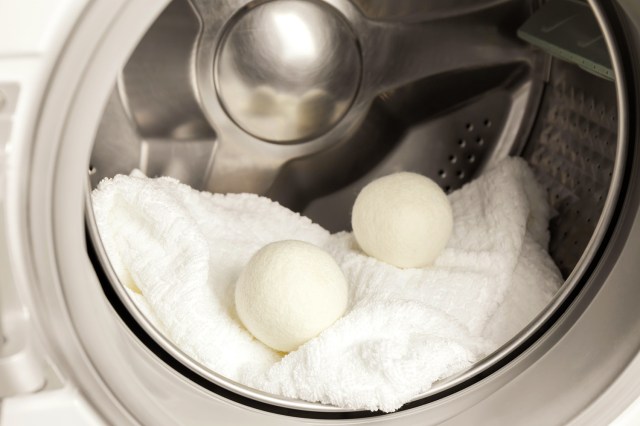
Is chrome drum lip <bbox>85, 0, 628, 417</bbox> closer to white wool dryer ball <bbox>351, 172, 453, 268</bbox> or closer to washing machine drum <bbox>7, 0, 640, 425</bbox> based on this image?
washing machine drum <bbox>7, 0, 640, 425</bbox>

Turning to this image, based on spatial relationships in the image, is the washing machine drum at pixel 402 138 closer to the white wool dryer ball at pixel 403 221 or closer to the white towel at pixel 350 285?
the white towel at pixel 350 285

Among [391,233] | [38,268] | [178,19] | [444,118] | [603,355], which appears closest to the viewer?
[38,268]

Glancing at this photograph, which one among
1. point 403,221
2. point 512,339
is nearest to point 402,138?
point 403,221

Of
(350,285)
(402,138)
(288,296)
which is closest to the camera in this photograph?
(288,296)

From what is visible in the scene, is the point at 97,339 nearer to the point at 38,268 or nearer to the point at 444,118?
the point at 38,268

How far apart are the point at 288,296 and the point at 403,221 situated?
0.57 feet

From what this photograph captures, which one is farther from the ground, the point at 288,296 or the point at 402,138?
the point at 402,138

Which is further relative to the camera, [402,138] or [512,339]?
[402,138]

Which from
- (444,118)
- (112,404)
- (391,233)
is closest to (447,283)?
(391,233)

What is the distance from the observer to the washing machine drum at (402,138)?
714 mm

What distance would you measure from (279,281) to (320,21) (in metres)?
0.43

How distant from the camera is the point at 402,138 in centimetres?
109

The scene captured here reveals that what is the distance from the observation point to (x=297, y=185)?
1072 millimetres

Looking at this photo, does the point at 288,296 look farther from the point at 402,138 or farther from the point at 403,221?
the point at 402,138
